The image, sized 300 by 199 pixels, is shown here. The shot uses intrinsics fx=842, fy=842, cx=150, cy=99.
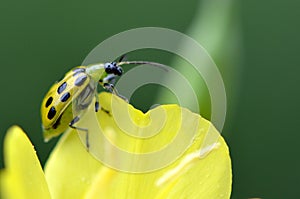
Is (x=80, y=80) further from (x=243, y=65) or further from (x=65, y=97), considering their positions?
(x=243, y=65)

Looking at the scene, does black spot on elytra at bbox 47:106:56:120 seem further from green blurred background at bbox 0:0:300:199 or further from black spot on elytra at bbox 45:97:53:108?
green blurred background at bbox 0:0:300:199

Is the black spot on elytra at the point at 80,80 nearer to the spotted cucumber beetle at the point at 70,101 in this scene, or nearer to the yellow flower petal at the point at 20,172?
the spotted cucumber beetle at the point at 70,101

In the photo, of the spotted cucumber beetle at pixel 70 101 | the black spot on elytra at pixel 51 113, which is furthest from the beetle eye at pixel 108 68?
the black spot on elytra at pixel 51 113

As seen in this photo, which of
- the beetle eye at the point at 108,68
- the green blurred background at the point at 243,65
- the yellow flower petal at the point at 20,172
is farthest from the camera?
the green blurred background at the point at 243,65

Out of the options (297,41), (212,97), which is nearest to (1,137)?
(297,41)

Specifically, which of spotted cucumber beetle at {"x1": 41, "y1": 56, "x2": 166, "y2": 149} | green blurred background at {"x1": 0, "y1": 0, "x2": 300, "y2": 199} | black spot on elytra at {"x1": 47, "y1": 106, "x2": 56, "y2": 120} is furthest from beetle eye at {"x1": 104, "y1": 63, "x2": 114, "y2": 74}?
green blurred background at {"x1": 0, "y1": 0, "x2": 300, "y2": 199}

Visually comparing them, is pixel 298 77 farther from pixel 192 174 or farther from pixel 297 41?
pixel 192 174
